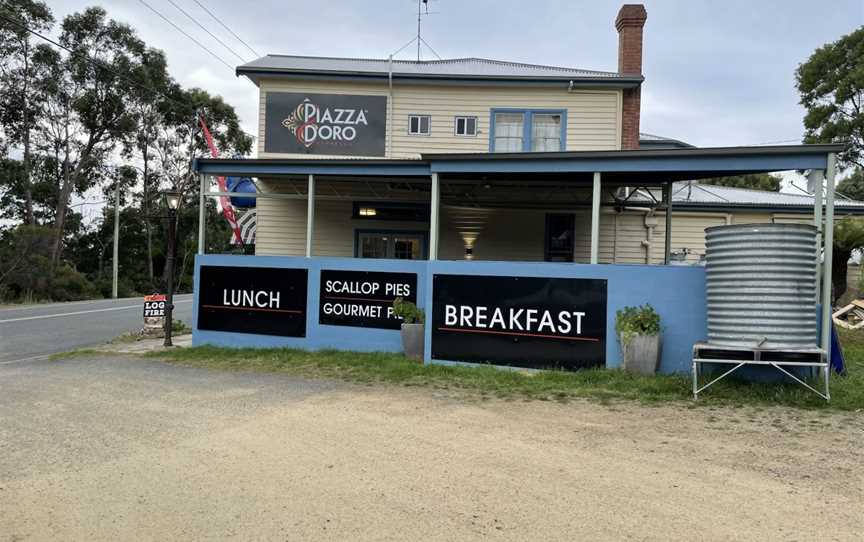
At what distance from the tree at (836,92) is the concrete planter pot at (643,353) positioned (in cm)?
2671

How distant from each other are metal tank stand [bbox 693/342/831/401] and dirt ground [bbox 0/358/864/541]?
0.58m

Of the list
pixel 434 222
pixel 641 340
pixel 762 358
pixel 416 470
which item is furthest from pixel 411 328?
pixel 416 470

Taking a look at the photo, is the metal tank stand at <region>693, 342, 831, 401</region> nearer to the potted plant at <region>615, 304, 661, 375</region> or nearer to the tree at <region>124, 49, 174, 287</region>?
the potted plant at <region>615, 304, 661, 375</region>

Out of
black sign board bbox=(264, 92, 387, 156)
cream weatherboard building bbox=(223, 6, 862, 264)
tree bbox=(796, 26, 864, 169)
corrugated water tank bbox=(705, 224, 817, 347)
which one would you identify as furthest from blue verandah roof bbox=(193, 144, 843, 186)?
tree bbox=(796, 26, 864, 169)

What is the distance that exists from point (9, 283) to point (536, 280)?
29.9 m

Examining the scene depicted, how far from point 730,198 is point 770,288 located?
12070 millimetres

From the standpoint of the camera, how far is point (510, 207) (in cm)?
1508

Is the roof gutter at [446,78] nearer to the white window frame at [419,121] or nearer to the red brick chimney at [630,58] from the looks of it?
the red brick chimney at [630,58]

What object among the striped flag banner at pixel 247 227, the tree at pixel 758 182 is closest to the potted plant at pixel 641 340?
the striped flag banner at pixel 247 227

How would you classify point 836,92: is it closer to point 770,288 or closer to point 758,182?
point 758,182

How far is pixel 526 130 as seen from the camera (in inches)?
608

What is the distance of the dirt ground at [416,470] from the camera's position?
3971 millimetres

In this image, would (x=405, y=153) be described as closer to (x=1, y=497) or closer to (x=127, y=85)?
(x=1, y=497)

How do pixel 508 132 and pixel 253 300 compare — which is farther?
pixel 508 132
